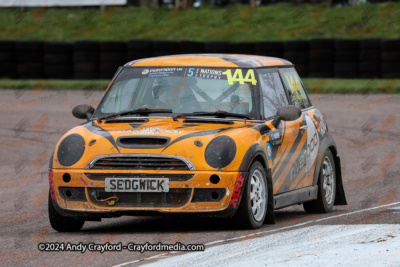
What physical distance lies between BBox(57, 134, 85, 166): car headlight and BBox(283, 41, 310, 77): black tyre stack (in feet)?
59.8

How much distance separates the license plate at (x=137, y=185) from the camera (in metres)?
7.52

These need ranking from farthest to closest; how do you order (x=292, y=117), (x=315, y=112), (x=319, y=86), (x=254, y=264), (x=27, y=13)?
(x=27, y=13) < (x=319, y=86) < (x=315, y=112) < (x=292, y=117) < (x=254, y=264)

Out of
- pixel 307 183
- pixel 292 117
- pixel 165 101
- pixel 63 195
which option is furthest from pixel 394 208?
pixel 63 195

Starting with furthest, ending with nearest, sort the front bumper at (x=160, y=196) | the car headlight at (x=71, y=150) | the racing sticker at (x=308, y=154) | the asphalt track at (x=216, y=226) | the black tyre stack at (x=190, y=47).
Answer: the black tyre stack at (x=190, y=47), the racing sticker at (x=308, y=154), the car headlight at (x=71, y=150), the front bumper at (x=160, y=196), the asphalt track at (x=216, y=226)

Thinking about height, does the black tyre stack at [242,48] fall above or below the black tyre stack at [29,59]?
above

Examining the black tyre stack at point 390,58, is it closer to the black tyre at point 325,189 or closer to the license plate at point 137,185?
the black tyre at point 325,189

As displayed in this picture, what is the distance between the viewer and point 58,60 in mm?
27750

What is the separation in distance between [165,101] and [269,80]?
106cm

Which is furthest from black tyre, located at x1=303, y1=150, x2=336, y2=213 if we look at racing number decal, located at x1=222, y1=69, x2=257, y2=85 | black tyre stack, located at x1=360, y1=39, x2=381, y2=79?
black tyre stack, located at x1=360, y1=39, x2=381, y2=79

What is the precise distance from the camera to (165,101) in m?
8.55

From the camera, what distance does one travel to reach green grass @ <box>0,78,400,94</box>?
24.6 metres

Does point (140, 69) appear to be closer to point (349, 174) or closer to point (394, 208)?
point (394, 208)

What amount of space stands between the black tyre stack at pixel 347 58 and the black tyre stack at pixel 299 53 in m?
0.84

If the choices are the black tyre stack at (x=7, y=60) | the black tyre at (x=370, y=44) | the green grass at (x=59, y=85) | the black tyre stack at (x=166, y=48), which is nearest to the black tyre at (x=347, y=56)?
the black tyre at (x=370, y=44)
